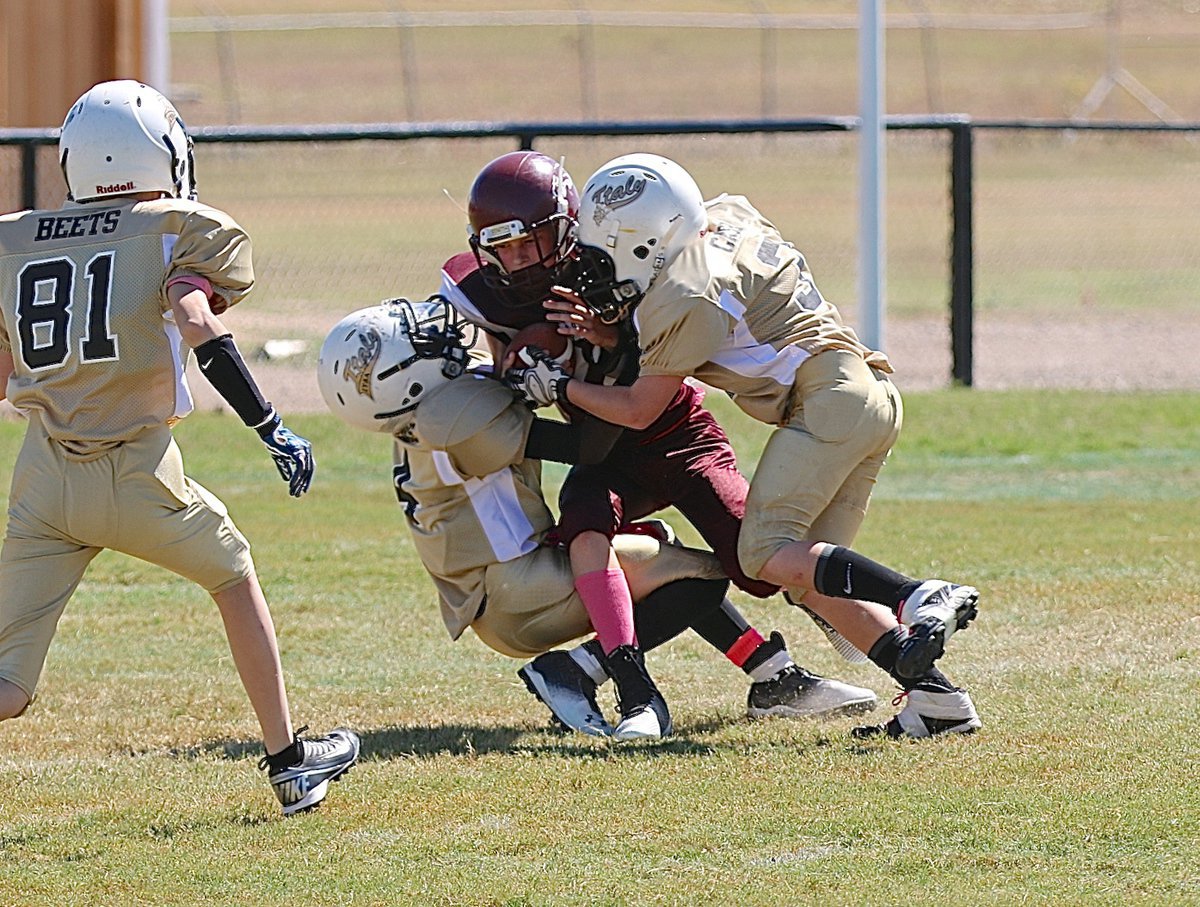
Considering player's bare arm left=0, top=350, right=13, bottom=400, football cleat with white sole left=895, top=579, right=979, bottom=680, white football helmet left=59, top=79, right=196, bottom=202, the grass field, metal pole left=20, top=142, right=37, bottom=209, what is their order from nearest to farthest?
the grass field < white football helmet left=59, top=79, right=196, bottom=202 < player's bare arm left=0, top=350, right=13, bottom=400 < football cleat with white sole left=895, top=579, right=979, bottom=680 < metal pole left=20, top=142, right=37, bottom=209

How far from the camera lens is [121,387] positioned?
441cm

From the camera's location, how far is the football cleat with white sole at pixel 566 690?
537cm

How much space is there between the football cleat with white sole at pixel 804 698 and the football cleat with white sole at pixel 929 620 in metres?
0.61

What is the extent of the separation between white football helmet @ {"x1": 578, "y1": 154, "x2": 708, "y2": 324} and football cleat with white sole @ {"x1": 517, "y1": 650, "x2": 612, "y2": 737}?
1.03 m

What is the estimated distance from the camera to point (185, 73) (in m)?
34.4

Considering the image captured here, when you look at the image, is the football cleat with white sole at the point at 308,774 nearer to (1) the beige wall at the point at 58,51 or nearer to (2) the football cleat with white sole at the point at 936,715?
(2) the football cleat with white sole at the point at 936,715

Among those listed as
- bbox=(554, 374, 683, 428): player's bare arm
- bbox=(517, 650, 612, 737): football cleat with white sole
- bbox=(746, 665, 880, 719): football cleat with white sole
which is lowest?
bbox=(746, 665, 880, 719): football cleat with white sole

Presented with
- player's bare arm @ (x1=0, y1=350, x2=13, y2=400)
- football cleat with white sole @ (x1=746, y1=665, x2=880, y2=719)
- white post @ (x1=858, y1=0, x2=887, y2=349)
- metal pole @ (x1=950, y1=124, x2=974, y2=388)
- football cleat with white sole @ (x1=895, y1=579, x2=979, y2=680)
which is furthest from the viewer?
metal pole @ (x1=950, y1=124, x2=974, y2=388)

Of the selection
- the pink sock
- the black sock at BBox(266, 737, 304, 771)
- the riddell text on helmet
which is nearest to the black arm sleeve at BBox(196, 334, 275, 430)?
the riddell text on helmet

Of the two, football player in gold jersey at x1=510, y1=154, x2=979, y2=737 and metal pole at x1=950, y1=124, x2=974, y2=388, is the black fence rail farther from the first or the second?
football player in gold jersey at x1=510, y1=154, x2=979, y2=737

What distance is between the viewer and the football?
538 cm

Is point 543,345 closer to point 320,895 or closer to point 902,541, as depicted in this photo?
point 320,895

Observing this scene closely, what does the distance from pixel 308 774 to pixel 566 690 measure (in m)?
1.10

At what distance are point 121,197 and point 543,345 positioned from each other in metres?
1.33
